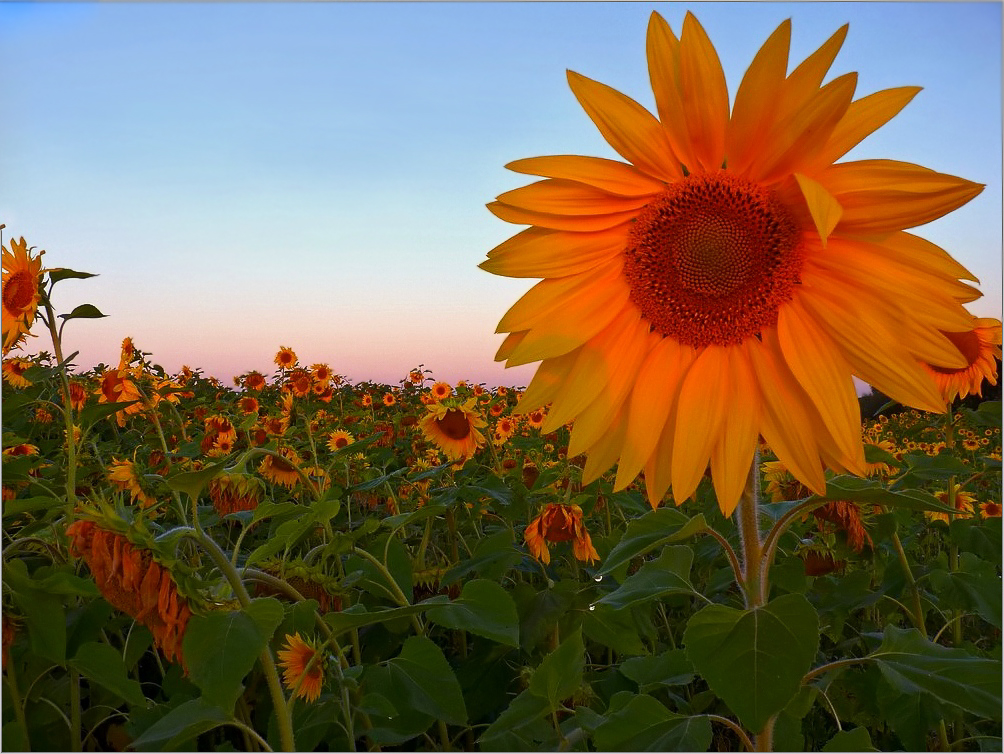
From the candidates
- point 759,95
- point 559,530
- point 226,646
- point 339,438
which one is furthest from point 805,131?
point 339,438

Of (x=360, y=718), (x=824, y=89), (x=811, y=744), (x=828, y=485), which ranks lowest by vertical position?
(x=811, y=744)

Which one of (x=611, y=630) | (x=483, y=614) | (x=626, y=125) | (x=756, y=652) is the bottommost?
(x=611, y=630)

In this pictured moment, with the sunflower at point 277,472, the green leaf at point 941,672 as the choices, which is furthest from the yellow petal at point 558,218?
the sunflower at point 277,472

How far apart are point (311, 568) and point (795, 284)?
992mm

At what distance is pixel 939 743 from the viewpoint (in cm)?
182

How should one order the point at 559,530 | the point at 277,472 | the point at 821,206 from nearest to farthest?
the point at 821,206, the point at 559,530, the point at 277,472

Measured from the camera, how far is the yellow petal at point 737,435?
3.36 feet

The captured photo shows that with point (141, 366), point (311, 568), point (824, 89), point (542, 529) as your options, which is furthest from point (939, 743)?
point (141, 366)

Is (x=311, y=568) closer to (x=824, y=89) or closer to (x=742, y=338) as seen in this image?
(x=742, y=338)

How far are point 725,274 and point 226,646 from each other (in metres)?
0.84

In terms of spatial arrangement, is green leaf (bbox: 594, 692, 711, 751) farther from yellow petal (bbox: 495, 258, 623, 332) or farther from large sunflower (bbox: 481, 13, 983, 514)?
yellow petal (bbox: 495, 258, 623, 332)

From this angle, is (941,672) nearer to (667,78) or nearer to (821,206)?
(821,206)

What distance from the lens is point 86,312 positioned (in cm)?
165

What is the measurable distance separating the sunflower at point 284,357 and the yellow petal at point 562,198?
3323 mm
